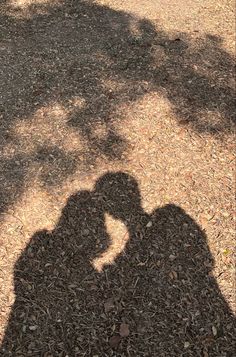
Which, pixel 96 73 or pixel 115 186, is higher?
pixel 96 73

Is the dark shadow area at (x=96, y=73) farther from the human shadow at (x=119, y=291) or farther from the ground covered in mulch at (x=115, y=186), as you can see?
the human shadow at (x=119, y=291)

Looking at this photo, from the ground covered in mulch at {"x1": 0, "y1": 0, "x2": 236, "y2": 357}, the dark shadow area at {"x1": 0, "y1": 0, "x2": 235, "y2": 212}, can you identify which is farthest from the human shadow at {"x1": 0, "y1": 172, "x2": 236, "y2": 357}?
the dark shadow area at {"x1": 0, "y1": 0, "x2": 235, "y2": 212}

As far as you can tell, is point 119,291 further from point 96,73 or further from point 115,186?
point 96,73

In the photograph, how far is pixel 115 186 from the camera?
5484 mm

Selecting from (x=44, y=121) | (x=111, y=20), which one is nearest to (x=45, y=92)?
(x=44, y=121)

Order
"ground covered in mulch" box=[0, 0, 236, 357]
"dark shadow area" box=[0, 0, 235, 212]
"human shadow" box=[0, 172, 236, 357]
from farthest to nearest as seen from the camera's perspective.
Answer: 1. "dark shadow area" box=[0, 0, 235, 212]
2. "ground covered in mulch" box=[0, 0, 236, 357]
3. "human shadow" box=[0, 172, 236, 357]

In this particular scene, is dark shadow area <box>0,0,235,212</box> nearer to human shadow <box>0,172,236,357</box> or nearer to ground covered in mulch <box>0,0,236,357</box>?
ground covered in mulch <box>0,0,236,357</box>

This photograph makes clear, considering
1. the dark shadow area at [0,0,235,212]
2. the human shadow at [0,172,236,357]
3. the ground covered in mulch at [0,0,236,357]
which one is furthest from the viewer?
the dark shadow area at [0,0,235,212]

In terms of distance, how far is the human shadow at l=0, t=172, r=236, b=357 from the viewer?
4207 millimetres

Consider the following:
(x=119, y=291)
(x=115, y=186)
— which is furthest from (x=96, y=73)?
(x=119, y=291)

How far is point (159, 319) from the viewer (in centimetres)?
439

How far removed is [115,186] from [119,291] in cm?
138

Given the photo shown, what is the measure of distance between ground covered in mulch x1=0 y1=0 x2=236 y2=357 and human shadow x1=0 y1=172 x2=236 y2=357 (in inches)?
0.5

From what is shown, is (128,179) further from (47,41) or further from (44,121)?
(47,41)
